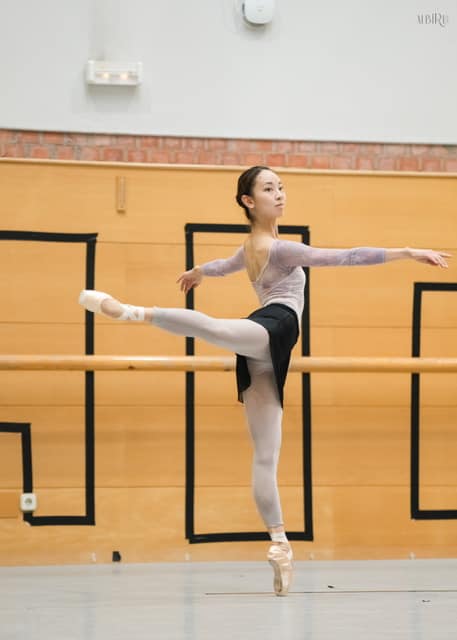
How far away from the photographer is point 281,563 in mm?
3506

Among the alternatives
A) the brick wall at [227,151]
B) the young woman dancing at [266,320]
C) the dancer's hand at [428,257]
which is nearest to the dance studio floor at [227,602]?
the young woman dancing at [266,320]

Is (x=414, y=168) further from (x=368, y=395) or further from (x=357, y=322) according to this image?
(x=368, y=395)

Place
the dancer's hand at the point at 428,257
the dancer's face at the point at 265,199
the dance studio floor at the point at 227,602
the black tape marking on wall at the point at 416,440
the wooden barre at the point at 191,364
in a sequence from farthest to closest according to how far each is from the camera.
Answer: the black tape marking on wall at the point at 416,440
the wooden barre at the point at 191,364
the dancer's face at the point at 265,199
the dancer's hand at the point at 428,257
the dance studio floor at the point at 227,602

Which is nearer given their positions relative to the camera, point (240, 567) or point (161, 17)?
point (240, 567)

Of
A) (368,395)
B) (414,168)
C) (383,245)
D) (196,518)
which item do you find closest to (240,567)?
(196,518)

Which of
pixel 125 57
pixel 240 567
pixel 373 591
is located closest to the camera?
pixel 373 591

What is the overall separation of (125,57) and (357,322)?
5.55 feet

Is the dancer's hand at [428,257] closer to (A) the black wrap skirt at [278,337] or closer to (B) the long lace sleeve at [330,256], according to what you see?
(B) the long lace sleeve at [330,256]

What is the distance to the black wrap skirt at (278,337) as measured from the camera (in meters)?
3.50

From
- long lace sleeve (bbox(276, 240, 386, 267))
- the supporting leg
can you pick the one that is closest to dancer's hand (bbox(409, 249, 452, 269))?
long lace sleeve (bbox(276, 240, 386, 267))

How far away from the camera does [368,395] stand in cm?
506

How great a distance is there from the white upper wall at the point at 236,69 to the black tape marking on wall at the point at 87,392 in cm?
51

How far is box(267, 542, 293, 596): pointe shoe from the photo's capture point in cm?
349

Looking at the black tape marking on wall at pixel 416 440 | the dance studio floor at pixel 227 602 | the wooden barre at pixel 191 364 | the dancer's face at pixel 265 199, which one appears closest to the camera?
the dance studio floor at pixel 227 602
